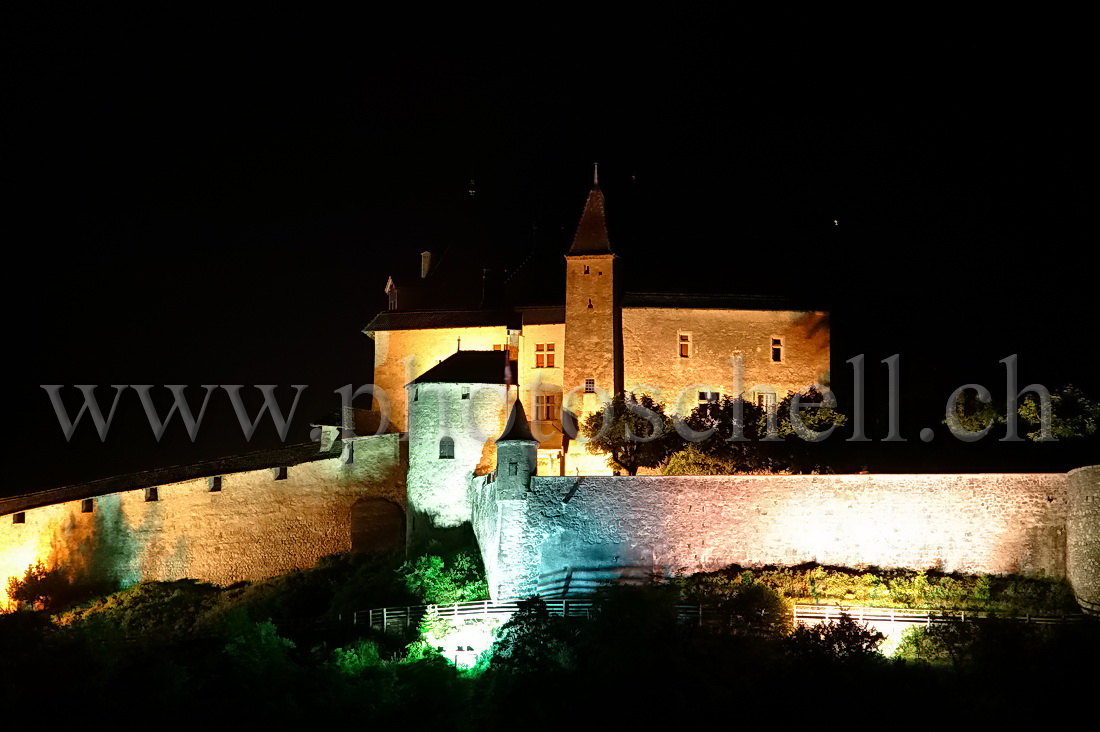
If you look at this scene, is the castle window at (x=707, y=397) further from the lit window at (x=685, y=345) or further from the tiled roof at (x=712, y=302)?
the tiled roof at (x=712, y=302)

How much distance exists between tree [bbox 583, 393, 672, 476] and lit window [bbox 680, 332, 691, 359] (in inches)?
115

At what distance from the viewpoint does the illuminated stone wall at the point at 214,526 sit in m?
50.2

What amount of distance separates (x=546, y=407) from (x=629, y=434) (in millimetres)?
4372

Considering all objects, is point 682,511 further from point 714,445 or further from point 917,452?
point 917,452

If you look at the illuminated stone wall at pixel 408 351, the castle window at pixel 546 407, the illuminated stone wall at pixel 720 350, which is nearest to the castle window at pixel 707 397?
the illuminated stone wall at pixel 720 350

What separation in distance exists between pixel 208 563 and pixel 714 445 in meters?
17.0

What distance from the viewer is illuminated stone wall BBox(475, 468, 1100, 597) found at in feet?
126

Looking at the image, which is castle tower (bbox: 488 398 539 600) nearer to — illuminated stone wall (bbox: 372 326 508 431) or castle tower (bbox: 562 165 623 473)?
castle tower (bbox: 562 165 623 473)

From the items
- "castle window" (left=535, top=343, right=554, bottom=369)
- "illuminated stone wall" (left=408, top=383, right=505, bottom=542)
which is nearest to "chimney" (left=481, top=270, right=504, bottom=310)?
"castle window" (left=535, top=343, right=554, bottom=369)

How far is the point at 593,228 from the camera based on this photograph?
173 feet

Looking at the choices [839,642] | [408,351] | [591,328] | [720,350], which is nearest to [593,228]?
[591,328]

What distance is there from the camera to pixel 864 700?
34156 mm

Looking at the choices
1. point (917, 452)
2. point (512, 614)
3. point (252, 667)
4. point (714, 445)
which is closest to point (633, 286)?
point (714, 445)

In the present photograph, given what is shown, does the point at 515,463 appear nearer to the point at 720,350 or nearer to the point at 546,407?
the point at 546,407
